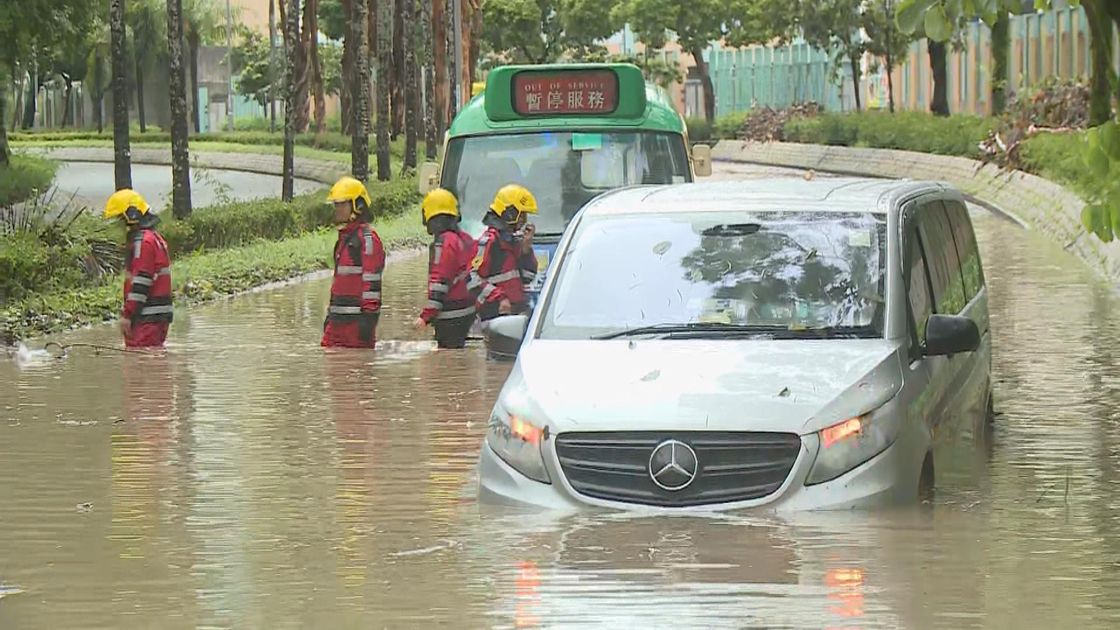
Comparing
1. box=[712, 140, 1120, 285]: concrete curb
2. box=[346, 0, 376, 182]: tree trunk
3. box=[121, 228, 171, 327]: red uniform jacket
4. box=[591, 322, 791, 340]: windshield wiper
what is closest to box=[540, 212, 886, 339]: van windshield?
box=[591, 322, 791, 340]: windshield wiper

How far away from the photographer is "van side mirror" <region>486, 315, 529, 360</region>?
32.4ft

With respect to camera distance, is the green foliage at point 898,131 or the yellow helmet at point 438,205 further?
the green foliage at point 898,131

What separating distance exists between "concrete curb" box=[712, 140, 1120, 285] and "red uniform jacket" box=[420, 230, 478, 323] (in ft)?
14.0

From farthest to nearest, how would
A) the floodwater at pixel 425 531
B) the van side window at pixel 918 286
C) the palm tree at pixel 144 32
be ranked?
the palm tree at pixel 144 32 → the van side window at pixel 918 286 → the floodwater at pixel 425 531

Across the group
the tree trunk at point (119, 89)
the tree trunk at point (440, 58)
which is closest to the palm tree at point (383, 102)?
the tree trunk at point (440, 58)

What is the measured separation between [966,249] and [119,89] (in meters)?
20.7

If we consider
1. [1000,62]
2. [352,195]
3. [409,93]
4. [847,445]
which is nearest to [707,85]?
[1000,62]

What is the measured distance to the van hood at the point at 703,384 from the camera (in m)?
Answer: 8.52

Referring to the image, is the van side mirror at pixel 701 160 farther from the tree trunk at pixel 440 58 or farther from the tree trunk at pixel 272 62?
the tree trunk at pixel 272 62

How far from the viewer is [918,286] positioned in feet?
33.0

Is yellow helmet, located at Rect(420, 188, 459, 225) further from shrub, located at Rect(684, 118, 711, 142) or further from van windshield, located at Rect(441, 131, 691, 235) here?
shrub, located at Rect(684, 118, 711, 142)

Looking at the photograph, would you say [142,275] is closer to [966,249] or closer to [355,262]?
[355,262]

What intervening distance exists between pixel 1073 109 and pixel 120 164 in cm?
2005

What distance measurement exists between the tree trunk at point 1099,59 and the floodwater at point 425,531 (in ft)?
6.07
